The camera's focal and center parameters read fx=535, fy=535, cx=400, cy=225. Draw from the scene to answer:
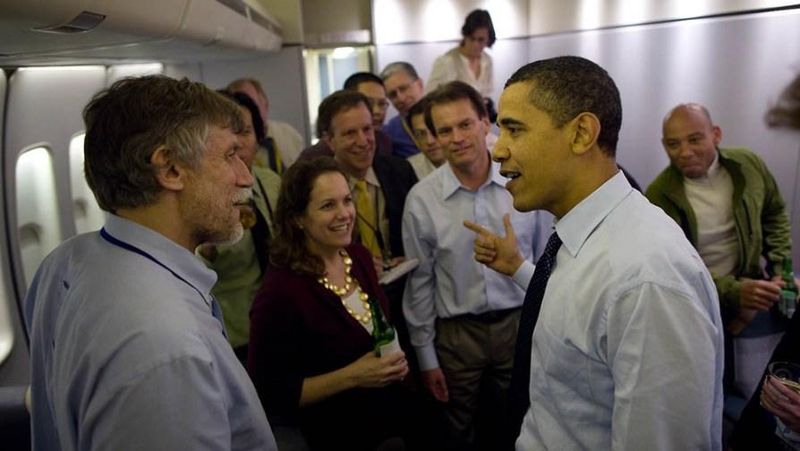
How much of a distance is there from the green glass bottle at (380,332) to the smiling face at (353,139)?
917 millimetres

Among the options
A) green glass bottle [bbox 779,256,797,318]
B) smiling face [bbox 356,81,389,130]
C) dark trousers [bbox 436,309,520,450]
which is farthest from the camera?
smiling face [bbox 356,81,389,130]

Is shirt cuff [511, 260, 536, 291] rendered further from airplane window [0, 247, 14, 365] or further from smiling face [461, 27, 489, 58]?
smiling face [461, 27, 489, 58]

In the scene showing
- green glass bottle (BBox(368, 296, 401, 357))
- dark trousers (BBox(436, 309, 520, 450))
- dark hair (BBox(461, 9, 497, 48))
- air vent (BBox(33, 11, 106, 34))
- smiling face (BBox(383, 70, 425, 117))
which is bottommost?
dark trousers (BBox(436, 309, 520, 450))

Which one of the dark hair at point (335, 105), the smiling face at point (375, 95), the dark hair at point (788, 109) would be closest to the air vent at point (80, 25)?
the dark hair at point (335, 105)

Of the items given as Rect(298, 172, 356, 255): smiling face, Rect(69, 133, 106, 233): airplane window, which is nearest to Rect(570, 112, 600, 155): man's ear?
Rect(298, 172, 356, 255): smiling face

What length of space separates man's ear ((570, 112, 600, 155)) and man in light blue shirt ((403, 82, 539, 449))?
1098 millimetres

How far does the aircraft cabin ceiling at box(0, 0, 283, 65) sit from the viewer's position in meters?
0.95

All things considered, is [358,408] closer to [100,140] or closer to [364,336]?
[364,336]

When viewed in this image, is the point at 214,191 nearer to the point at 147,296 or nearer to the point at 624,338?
the point at 147,296

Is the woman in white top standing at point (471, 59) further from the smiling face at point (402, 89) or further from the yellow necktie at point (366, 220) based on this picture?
the yellow necktie at point (366, 220)

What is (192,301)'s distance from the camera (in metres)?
1.13

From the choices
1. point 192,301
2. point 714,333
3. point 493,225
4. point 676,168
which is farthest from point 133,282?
point 676,168

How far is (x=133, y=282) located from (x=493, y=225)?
1.66 meters

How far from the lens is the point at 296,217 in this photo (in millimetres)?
2066
